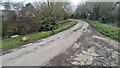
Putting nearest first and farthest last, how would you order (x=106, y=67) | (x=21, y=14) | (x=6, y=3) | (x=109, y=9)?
1. (x=106, y=67)
2. (x=6, y=3)
3. (x=21, y=14)
4. (x=109, y=9)

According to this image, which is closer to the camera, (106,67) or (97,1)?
(106,67)

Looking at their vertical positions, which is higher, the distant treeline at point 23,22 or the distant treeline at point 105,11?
Result: the distant treeline at point 23,22

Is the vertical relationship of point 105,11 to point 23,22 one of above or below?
below

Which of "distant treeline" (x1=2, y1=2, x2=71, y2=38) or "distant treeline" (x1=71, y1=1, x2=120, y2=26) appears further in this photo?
"distant treeline" (x1=71, y1=1, x2=120, y2=26)

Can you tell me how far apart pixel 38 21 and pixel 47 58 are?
15.1 m

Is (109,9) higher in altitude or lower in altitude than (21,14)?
lower

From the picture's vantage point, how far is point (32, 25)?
26625mm

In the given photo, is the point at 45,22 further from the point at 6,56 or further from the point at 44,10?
the point at 6,56

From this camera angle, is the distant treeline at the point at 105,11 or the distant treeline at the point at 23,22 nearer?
the distant treeline at the point at 23,22

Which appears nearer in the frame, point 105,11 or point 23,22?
point 23,22

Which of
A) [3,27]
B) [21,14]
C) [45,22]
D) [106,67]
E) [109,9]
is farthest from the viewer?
[109,9]

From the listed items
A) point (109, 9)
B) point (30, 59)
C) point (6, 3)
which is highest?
point (6, 3)

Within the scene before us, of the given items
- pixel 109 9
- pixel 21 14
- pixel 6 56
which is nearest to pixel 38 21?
pixel 21 14

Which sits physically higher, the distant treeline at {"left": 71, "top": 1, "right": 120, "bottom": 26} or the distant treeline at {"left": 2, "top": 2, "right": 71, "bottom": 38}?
the distant treeline at {"left": 2, "top": 2, "right": 71, "bottom": 38}
